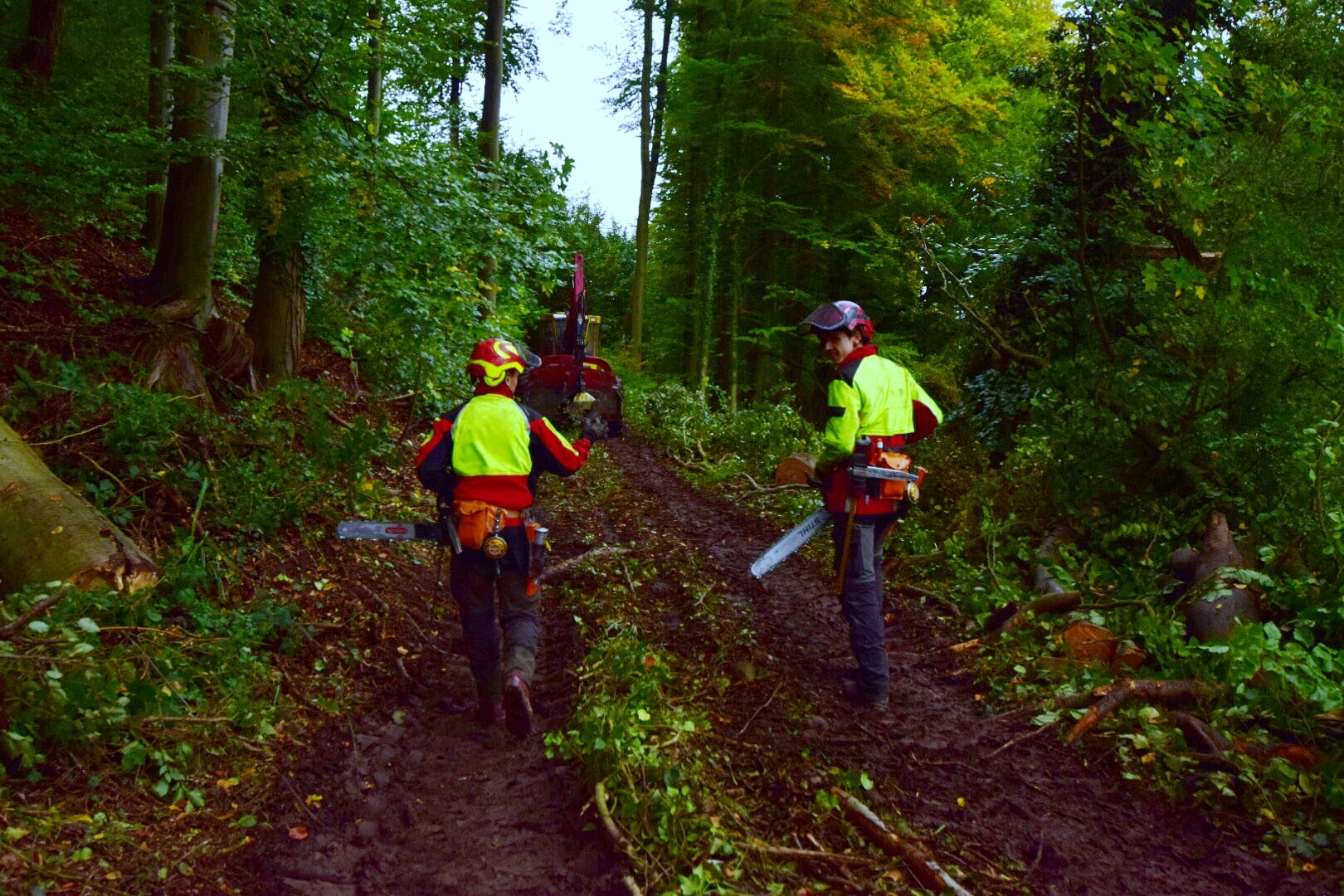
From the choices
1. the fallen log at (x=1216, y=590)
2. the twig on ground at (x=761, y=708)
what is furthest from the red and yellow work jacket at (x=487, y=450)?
the fallen log at (x=1216, y=590)

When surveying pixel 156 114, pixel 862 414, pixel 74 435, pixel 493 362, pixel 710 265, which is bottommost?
pixel 74 435

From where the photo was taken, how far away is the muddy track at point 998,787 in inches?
130

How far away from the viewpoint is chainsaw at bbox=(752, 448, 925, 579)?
A: 477 centimetres

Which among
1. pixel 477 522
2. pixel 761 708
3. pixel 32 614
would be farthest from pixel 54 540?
pixel 761 708

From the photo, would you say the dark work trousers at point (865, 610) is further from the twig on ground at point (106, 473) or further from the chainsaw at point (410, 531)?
the twig on ground at point (106, 473)

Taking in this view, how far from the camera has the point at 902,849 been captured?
326cm

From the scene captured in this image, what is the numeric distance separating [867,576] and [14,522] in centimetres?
448

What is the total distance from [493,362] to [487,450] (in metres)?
0.51

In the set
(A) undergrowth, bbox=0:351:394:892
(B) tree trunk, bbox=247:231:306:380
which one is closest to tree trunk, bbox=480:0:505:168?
(B) tree trunk, bbox=247:231:306:380

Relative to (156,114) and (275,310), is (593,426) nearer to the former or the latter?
(275,310)

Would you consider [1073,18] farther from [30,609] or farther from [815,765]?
[30,609]

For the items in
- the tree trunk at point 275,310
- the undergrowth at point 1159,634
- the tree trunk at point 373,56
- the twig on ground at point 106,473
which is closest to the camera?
the undergrowth at point 1159,634

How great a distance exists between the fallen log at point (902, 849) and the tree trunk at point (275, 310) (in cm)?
663

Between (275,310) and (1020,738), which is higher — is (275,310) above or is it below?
above
